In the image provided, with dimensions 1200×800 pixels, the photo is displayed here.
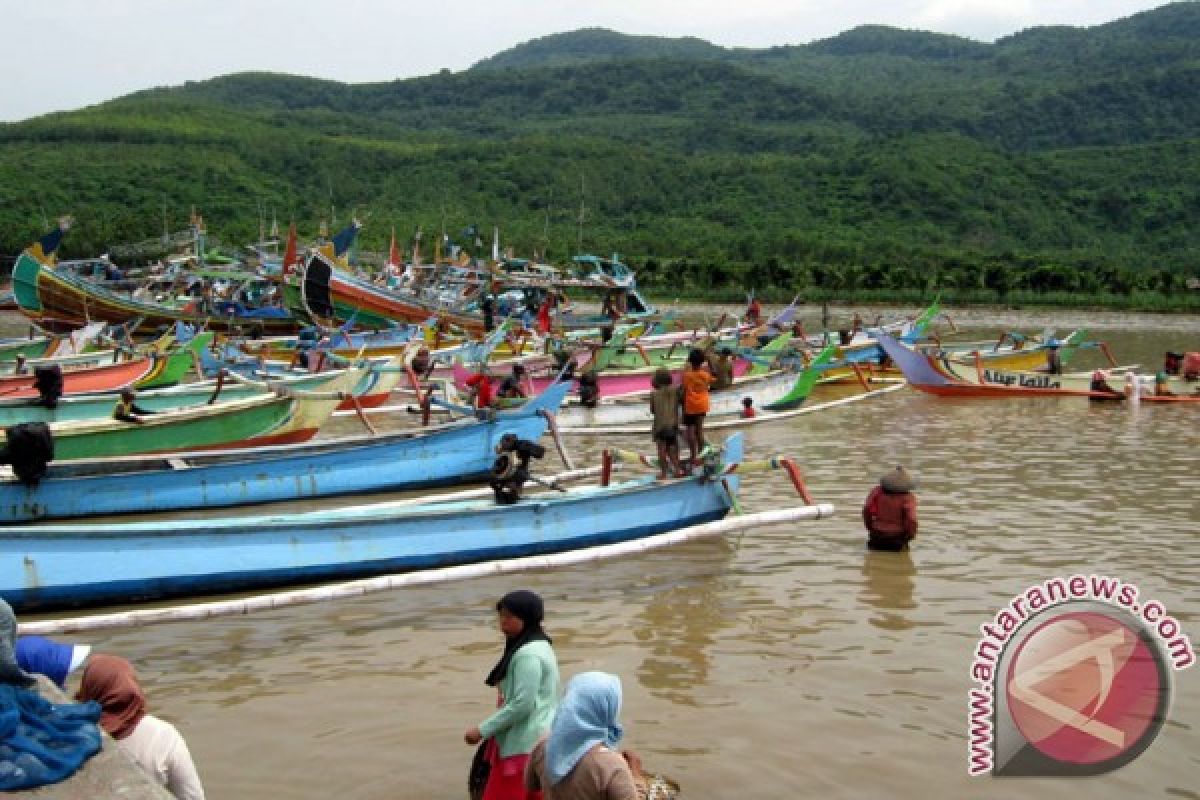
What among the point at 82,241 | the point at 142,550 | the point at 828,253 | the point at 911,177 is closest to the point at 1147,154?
the point at 911,177

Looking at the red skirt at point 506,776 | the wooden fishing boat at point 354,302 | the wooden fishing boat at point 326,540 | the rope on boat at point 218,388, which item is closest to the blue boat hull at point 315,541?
the wooden fishing boat at point 326,540

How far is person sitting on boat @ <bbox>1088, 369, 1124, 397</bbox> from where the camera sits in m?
21.5

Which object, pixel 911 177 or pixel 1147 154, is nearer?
pixel 911 177

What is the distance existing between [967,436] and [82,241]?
50016 millimetres

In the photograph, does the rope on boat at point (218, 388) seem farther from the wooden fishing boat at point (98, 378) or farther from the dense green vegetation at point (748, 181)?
the dense green vegetation at point (748, 181)

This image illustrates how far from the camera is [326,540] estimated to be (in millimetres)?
9453

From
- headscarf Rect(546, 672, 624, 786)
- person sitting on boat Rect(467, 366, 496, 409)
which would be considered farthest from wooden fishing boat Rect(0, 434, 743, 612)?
headscarf Rect(546, 672, 624, 786)

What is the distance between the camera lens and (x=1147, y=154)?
298 feet

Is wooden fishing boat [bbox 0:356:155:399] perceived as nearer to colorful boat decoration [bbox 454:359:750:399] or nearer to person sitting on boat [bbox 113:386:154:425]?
person sitting on boat [bbox 113:386:154:425]

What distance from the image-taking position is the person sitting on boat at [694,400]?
11.7m

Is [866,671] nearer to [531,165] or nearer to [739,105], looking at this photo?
[531,165]

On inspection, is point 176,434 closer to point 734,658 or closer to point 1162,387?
point 734,658

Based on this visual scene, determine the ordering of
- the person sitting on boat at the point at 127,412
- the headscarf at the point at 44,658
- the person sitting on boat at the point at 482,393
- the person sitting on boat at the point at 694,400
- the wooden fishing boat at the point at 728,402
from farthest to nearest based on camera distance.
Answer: the wooden fishing boat at the point at 728,402 < the person sitting on boat at the point at 482,393 < the person sitting on boat at the point at 127,412 < the person sitting on boat at the point at 694,400 < the headscarf at the point at 44,658
